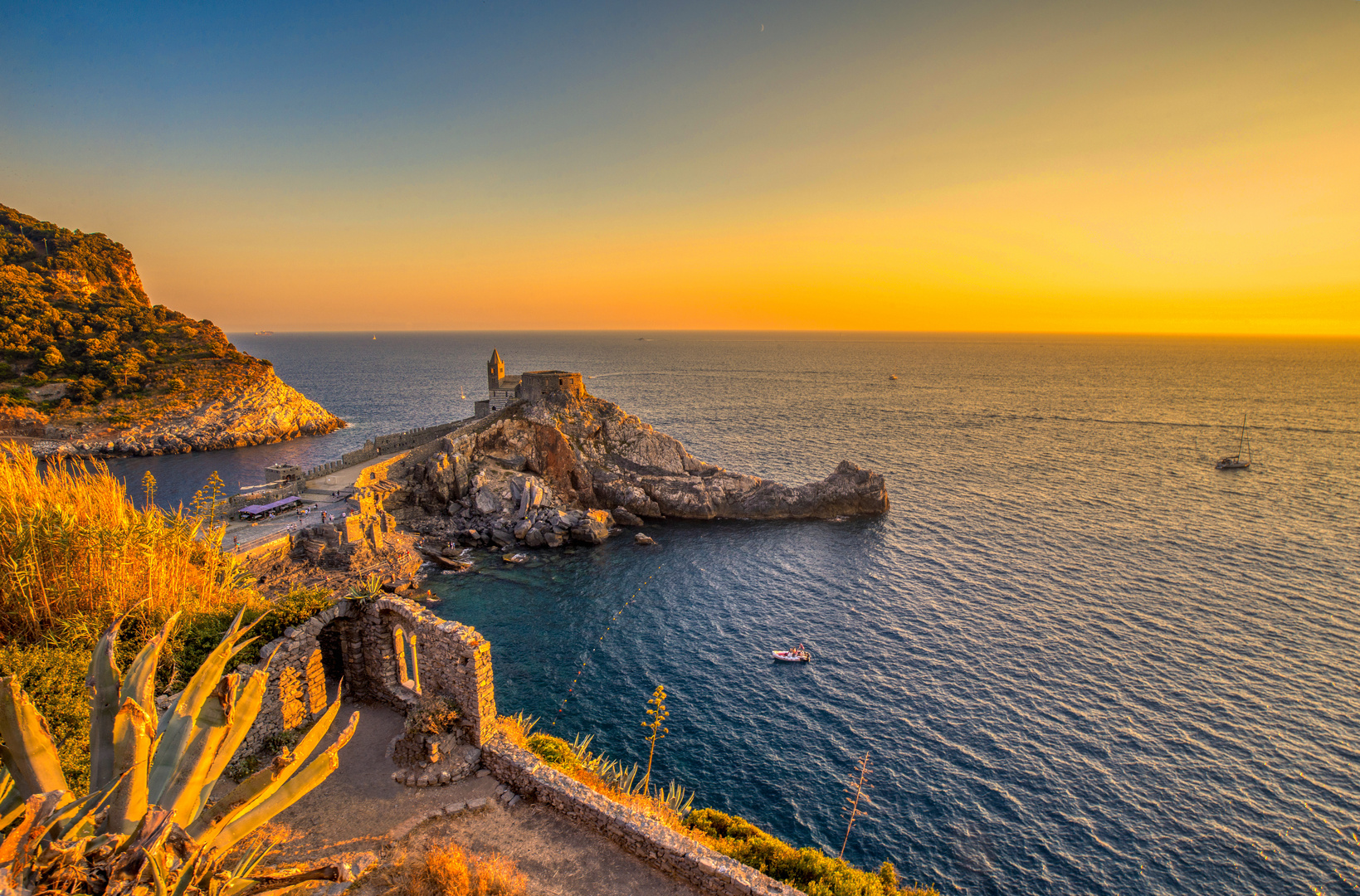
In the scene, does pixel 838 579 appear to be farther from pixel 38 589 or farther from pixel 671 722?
pixel 38 589

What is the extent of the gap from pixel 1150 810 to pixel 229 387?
96.0m

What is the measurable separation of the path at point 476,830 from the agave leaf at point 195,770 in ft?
18.0

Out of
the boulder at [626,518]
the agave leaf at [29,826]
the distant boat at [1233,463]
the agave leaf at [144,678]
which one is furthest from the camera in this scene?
the distant boat at [1233,463]

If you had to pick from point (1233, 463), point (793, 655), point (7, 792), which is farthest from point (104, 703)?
point (1233, 463)

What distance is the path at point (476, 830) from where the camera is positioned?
1071cm

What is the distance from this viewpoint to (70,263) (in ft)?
273

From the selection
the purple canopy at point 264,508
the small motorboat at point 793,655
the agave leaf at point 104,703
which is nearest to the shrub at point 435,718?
the agave leaf at point 104,703

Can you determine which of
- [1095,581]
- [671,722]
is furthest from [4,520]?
[1095,581]

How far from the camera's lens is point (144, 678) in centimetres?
710

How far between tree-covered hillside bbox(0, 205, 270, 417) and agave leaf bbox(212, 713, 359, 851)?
81168mm

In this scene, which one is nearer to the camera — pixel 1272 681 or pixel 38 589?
pixel 38 589

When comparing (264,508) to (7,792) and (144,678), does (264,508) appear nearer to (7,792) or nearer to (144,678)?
(144,678)

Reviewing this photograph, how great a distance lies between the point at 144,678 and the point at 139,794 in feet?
5.56

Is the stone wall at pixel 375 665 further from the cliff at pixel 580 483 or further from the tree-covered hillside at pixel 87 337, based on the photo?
the tree-covered hillside at pixel 87 337
